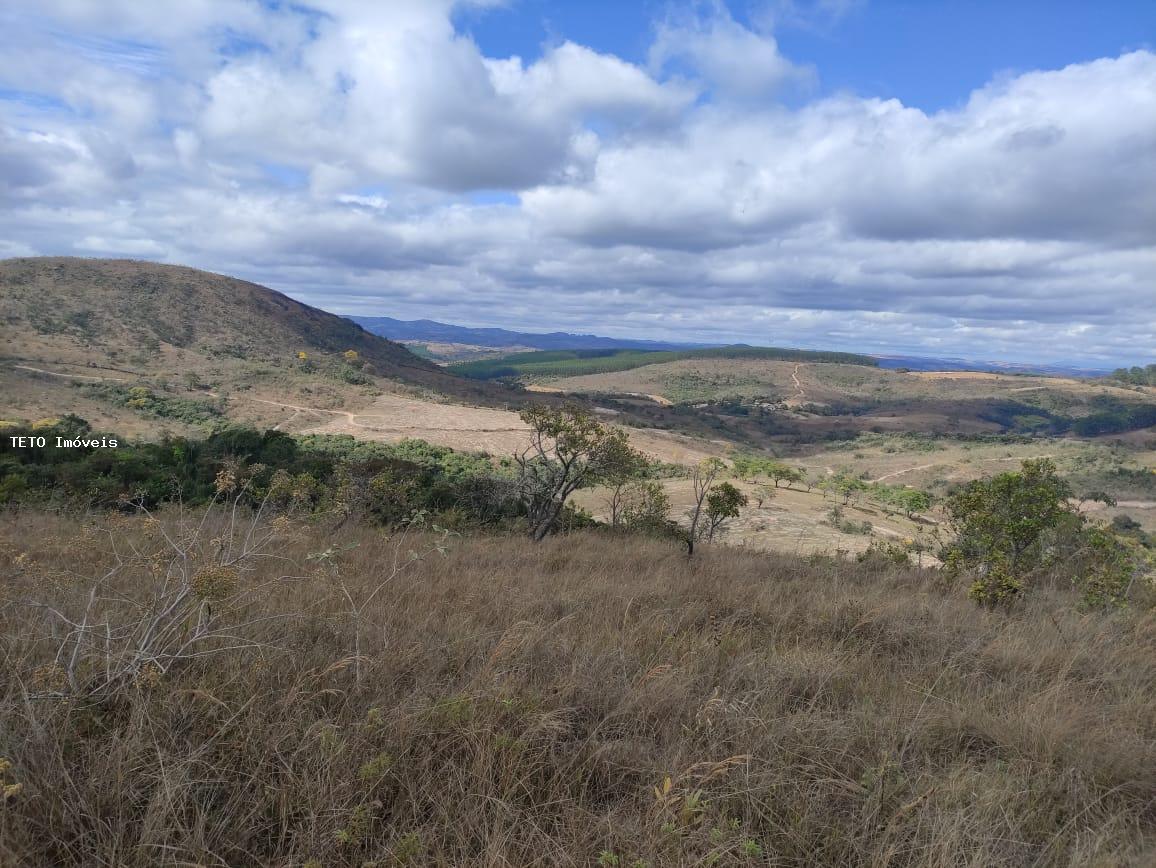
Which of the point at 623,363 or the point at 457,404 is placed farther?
the point at 623,363

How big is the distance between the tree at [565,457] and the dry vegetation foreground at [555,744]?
28.6ft

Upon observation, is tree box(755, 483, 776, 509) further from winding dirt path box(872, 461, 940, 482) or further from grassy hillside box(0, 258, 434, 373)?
grassy hillside box(0, 258, 434, 373)

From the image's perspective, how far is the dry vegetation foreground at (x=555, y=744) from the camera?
2113 millimetres

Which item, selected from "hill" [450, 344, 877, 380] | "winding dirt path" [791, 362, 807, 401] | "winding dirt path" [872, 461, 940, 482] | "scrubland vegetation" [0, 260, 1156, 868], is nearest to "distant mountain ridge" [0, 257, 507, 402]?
"winding dirt path" [872, 461, 940, 482]

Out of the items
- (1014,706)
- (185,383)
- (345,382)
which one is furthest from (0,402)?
(1014,706)

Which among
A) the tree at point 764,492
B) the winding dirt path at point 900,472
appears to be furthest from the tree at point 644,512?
the winding dirt path at point 900,472

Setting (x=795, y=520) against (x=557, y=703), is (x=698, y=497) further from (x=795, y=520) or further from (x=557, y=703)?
(x=795, y=520)

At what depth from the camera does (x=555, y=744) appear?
272cm

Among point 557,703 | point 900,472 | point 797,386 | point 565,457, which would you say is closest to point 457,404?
point 900,472

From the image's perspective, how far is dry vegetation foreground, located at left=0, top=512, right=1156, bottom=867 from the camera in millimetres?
2113

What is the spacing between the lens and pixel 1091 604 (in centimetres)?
618

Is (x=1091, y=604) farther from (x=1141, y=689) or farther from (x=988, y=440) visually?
(x=988, y=440)

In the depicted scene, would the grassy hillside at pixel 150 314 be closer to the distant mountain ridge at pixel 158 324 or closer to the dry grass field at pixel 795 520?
the distant mountain ridge at pixel 158 324

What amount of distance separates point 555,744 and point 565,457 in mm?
11449
